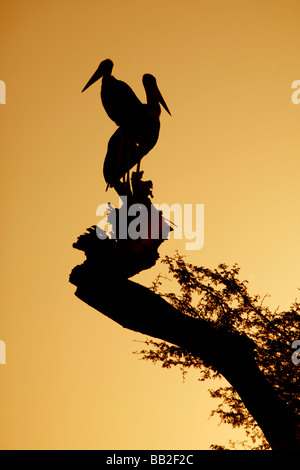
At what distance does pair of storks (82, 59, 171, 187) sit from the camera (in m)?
9.03

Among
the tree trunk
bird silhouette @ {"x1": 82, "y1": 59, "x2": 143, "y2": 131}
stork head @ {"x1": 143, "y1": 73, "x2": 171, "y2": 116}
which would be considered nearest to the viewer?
the tree trunk

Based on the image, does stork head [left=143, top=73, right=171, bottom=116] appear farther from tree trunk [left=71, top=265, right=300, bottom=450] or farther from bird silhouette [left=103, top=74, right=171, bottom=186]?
tree trunk [left=71, top=265, right=300, bottom=450]

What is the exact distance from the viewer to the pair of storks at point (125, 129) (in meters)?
9.03

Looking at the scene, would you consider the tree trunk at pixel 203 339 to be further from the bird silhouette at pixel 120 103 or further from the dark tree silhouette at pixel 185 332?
the bird silhouette at pixel 120 103

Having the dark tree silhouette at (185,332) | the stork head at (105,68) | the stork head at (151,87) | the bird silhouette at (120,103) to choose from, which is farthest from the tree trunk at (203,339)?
the stork head at (105,68)

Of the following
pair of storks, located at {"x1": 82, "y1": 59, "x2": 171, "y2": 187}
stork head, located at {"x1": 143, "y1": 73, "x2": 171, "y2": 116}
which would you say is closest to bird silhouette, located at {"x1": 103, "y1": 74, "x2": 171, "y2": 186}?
pair of storks, located at {"x1": 82, "y1": 59, "x2": 171, "y2": 187}

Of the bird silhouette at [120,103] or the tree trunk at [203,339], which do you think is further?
the bird silhouette at [120,103]

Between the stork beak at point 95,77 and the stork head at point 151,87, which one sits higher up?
the stork beak at point 95,77

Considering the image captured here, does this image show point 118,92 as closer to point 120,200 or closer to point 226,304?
point 120,200

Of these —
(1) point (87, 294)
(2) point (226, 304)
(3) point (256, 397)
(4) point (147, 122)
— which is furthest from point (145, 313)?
(2) point (226, 304)

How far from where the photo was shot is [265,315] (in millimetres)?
12109

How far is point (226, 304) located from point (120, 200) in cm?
435

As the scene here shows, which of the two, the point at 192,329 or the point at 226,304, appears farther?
the point at 226,304
